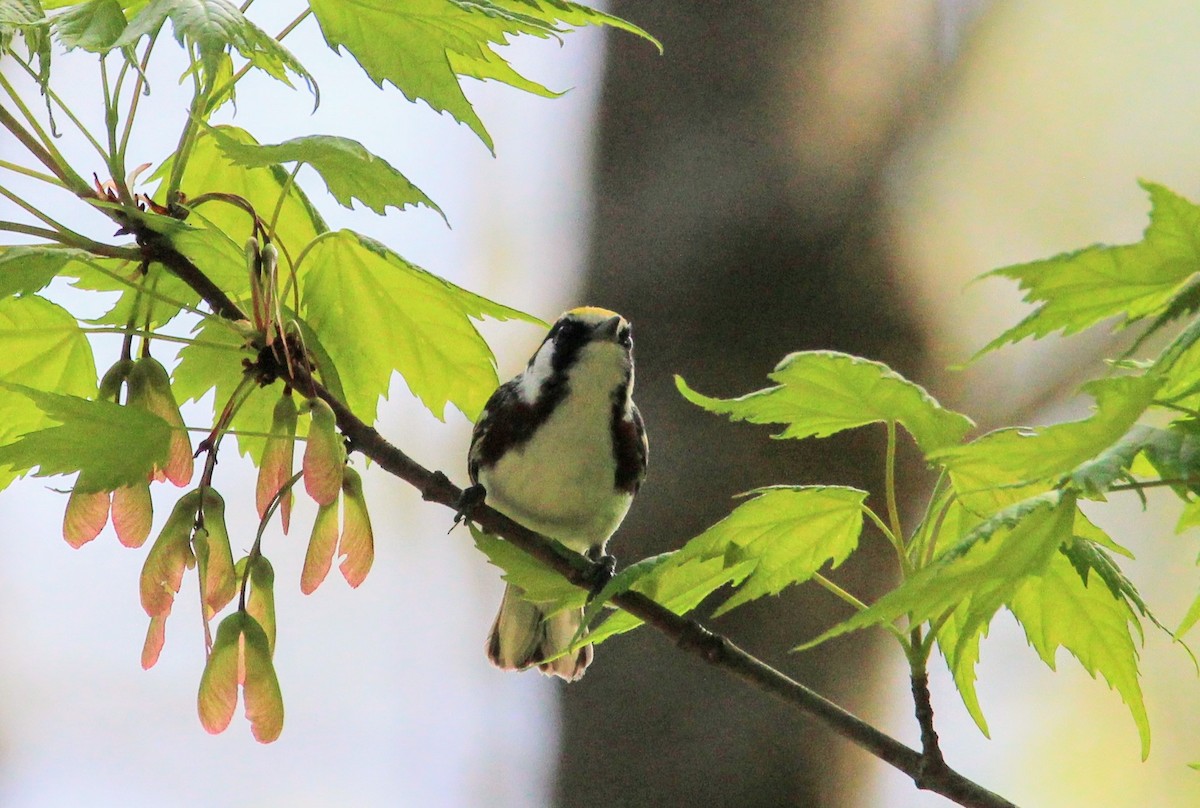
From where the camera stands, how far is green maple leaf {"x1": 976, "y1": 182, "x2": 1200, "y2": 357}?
443 millimetres

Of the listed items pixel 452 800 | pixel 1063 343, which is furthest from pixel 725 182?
pixel 452 800

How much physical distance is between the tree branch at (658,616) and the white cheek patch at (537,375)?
0.51 metres

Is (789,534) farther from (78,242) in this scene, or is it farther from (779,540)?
(78,242)

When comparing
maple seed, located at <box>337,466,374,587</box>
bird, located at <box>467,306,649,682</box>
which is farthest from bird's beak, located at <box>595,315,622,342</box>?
maple seed, located at <box>337,466,374,587</box>

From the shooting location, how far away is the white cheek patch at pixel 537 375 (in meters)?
1.26

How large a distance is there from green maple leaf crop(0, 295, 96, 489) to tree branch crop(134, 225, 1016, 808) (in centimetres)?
12

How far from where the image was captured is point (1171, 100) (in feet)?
5.95

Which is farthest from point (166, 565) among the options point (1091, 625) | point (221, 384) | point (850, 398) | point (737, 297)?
point (737, 297)

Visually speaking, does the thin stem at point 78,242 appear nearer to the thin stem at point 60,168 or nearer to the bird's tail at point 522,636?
the thin stem at point 60,168

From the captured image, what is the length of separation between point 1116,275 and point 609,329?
779 mm

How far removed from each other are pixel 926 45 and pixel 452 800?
1.78 meters

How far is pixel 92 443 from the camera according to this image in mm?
595

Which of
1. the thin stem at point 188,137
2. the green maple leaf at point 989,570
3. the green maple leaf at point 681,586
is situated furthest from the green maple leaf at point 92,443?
the green maple leaf at point 989,570

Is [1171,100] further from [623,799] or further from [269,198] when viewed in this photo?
[269,198]
